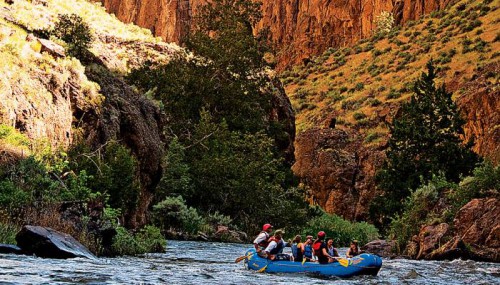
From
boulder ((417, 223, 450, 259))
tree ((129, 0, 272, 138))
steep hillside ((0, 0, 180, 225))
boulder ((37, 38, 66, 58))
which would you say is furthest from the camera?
tree ((129, 0, 272, 138))

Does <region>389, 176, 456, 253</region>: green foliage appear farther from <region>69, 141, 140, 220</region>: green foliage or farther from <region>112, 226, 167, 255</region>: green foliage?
<region>69, 141, 140, 220</region>: green foliage

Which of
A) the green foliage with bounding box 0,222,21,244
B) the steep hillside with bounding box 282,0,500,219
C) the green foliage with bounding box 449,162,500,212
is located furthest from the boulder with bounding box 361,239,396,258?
the green foliage with bounding box 0,222,21,244

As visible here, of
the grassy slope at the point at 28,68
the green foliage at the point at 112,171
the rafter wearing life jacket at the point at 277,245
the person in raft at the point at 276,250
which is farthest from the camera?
the green foliage at the point at 112,171

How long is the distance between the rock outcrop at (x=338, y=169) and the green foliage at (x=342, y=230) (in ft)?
24.3

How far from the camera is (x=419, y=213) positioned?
2652 cm

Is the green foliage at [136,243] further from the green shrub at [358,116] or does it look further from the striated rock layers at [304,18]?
the striated rock layers at [304,18]

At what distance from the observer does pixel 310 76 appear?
74562mm

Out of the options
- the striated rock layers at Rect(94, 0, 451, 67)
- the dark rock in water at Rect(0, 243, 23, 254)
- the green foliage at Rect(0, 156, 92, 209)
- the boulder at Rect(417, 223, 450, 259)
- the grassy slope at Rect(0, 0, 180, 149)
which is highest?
the striated rock layers at Rect(94, 0, 451, 67)

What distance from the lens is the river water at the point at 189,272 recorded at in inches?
→ 489

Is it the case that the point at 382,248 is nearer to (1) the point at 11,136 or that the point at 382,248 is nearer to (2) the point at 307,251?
(2) the point at 307,251

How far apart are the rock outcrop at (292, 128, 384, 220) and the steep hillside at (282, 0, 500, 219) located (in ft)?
0.22

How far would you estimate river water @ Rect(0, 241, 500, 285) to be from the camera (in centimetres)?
1243

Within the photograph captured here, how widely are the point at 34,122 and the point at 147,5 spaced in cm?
7085

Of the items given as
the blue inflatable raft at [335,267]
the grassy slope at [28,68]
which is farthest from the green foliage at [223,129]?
the blue inflatable raft at [335,267]
